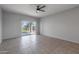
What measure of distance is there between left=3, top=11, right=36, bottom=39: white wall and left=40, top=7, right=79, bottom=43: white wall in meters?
2.95

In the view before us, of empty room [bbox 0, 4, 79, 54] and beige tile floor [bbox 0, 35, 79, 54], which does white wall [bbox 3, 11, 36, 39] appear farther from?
beige tile floor [bbox 0, 35, 79, 54]

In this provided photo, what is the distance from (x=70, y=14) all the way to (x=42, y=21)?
4334mm

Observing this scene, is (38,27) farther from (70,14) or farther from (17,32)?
(70,14)

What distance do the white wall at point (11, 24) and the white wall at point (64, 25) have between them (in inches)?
116

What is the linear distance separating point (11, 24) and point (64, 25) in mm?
4458

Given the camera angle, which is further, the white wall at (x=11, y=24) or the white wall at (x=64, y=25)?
the white wall at (x=11, y=24)

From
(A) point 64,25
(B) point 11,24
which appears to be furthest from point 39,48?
(B) point 11,24

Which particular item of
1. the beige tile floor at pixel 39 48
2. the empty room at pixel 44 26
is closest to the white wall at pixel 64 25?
the empty room at pixel 44 26

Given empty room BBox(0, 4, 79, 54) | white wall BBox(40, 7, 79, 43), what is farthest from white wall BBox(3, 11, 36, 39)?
white wall BBox(40, 7, 79, 43)

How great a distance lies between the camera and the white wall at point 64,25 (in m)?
4.93

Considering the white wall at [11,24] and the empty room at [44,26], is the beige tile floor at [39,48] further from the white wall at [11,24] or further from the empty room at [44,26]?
the white wall at [11,24]
